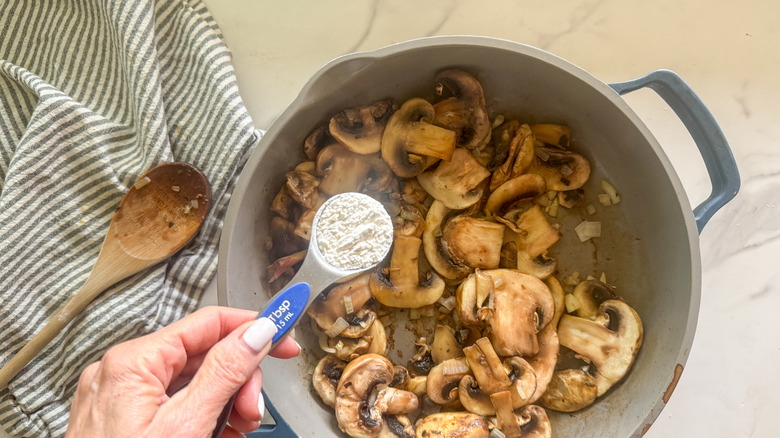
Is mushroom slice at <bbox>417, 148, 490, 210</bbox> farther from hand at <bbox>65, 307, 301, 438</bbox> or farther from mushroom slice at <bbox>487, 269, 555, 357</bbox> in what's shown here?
hand at <bbox>65, 307, 301, 438</bbox>

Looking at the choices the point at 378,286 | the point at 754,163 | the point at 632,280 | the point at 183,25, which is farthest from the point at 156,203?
the point at 754,163

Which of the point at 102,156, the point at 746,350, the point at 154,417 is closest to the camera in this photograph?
the point at 154,417

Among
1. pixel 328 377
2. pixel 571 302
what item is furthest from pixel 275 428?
pixel 571 302

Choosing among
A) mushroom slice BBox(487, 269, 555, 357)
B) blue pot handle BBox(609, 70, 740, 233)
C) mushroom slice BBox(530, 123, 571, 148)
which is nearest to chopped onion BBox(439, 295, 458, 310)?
mushroom slice BBox(487, 269, 555, 357)

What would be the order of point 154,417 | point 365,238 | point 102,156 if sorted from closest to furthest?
point 154,417 < point 365,238 < point 102,156

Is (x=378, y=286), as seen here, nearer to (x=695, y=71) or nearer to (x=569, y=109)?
(x=569, y=109)

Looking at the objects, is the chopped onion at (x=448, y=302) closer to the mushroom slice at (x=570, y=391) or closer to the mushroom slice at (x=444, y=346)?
the mushroom slice at (x=444, y=346)
